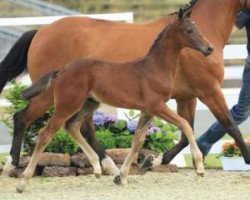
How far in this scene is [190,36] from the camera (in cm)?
991

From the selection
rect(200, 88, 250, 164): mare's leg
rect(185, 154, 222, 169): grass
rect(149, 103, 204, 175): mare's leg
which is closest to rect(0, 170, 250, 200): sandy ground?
rect(149, 103, 204, 175): mare's leg

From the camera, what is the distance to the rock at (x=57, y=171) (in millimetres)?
11383

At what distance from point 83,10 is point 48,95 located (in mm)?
14019

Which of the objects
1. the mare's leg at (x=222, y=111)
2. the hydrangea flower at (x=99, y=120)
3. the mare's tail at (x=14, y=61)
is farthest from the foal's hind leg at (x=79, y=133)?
the mare's tail at (x=14, y=61)

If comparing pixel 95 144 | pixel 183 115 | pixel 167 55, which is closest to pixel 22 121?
pixel 95 144

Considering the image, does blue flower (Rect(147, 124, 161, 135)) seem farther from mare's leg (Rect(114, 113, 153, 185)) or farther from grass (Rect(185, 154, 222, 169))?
mare's leg (Rect(114, 113, 153, 185))

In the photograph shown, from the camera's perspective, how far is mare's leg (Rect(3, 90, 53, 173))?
1087cm

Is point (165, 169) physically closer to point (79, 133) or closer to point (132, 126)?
point (132, 126)

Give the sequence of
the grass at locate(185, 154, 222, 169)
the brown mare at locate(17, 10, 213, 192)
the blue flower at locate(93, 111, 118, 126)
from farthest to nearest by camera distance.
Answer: the grass at locate(185, 154, 222, 169) < the blue flower at locate(93, 111, 118, 126) < the brown mare at locate(17, 10, 213, 192)

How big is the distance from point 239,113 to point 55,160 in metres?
1.86

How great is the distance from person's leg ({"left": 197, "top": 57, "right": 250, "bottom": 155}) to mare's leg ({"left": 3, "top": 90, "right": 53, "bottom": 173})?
185 centimetres

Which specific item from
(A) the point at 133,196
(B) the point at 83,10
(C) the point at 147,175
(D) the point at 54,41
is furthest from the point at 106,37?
(B) the point at 83,10

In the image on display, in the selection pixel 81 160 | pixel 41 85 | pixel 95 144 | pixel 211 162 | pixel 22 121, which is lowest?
pixel 211 162

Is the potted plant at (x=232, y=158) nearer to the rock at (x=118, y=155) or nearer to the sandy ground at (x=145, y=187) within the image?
the sandy ground at (x=145, y=187)
